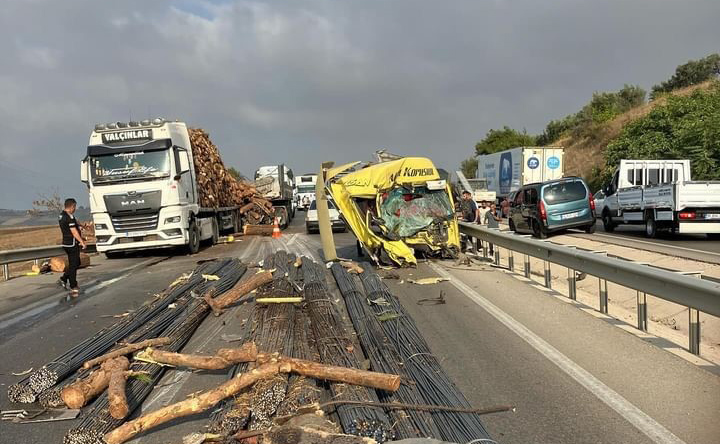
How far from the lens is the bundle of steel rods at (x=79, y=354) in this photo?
Result: 509cm

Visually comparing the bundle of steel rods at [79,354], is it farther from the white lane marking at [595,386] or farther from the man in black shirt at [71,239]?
the white lane marking at [595,386]

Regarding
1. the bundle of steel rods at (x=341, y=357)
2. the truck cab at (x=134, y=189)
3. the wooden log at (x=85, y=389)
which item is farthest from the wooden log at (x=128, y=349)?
the truck cab at (x=134, y=189)

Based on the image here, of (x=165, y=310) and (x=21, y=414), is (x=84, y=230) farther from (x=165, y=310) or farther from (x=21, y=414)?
(x=21, y=414)

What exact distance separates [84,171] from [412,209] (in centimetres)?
962

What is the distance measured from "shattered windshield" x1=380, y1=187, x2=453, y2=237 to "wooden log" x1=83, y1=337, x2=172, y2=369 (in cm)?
701

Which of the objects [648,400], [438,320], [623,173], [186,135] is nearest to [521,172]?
[623,173]

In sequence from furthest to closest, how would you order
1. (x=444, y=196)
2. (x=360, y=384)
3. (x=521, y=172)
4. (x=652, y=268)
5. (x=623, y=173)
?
(x=521, y=172) → (x=623, y=173) → (x=444, y=196) → (x=652, y=268) → (x=360, y=384)

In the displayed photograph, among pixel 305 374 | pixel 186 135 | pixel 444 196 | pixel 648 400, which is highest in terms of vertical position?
pixel 186 135

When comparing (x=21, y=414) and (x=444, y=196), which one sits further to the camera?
(x=444, y=196)

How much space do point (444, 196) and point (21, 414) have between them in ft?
33.1

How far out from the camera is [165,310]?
27.1ft

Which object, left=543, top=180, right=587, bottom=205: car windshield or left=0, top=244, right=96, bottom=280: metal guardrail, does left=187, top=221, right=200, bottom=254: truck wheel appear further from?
left=543, top=180, right=587, bottom=205: car windshield

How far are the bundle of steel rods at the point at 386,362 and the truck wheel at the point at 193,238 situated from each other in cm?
1020

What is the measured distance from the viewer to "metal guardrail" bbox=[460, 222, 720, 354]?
5.53 metres
